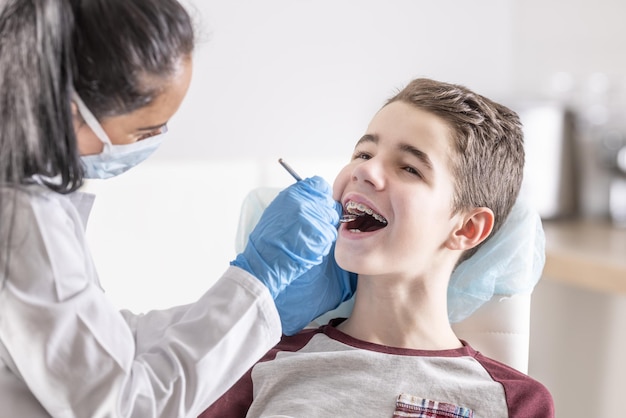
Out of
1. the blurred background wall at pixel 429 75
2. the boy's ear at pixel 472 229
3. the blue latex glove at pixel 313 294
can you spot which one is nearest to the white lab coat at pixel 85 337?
the blue latex glove at pixel 313 294

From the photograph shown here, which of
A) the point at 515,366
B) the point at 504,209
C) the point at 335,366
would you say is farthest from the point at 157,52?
the point at 515,366

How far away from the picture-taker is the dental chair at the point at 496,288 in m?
1.76

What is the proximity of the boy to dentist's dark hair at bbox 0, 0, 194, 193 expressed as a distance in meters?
0.58

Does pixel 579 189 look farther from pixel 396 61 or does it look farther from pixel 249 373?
pixel 249 373

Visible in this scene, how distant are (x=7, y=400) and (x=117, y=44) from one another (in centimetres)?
52

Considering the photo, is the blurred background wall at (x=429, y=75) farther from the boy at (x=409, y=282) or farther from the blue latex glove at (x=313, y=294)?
the boy at (x=409, y=282)

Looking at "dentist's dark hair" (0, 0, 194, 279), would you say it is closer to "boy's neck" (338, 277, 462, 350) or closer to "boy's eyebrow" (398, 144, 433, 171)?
"boy's eyebrow" (398, 144, 433, 171)

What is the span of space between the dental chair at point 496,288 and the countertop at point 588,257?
800 mm

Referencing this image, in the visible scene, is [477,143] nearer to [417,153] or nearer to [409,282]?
[417,153]

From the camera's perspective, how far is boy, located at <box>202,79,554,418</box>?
1517 millimetres

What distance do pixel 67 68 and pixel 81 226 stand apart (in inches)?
9.6

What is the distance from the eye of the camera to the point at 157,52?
1071 millimetres

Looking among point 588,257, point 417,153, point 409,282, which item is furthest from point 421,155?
point 588,257

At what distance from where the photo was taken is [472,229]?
1679 mm
